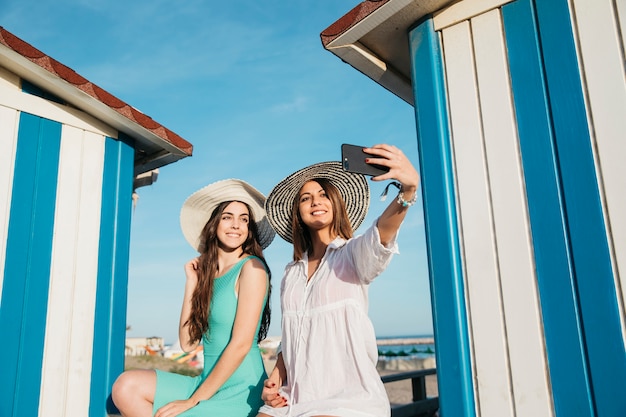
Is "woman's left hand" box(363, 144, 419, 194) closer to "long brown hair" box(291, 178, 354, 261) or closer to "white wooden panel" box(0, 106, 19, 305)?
"long brown hair" box(291, 178, 354, 261)

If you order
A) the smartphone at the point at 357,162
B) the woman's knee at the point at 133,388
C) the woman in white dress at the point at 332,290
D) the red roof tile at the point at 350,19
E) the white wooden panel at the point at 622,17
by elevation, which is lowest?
the woman's knee at the point at 133,388

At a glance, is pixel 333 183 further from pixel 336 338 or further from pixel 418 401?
pixel 418 401

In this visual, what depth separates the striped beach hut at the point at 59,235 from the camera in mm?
3162

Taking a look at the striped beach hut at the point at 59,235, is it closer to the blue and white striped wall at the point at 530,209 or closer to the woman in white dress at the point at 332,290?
the woman in white dress at the point at 332,290

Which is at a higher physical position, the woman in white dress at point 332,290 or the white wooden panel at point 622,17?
the white wooden panel at point 622,17

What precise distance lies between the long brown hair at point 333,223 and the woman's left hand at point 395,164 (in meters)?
0.92

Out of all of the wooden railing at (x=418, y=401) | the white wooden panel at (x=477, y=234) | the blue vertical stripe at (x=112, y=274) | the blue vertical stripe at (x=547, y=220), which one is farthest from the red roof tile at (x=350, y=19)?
the wooden railing at (x=418, y=401)

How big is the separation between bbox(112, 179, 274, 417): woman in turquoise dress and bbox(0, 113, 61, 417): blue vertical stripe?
0.59 meters

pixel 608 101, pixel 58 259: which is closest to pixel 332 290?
pixel 608 101

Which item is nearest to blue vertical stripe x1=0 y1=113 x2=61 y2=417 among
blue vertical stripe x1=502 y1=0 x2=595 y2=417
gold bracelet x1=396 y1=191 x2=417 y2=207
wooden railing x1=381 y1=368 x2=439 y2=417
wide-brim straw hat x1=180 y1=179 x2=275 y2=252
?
wide-brim straw hat x1=180 y1=179 x2=275 y2=252

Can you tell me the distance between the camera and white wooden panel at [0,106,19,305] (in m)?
3.19

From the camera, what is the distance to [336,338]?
8.50 ft

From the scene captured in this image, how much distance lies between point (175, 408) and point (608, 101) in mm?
2484

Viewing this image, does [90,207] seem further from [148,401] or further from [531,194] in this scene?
[531,194]
